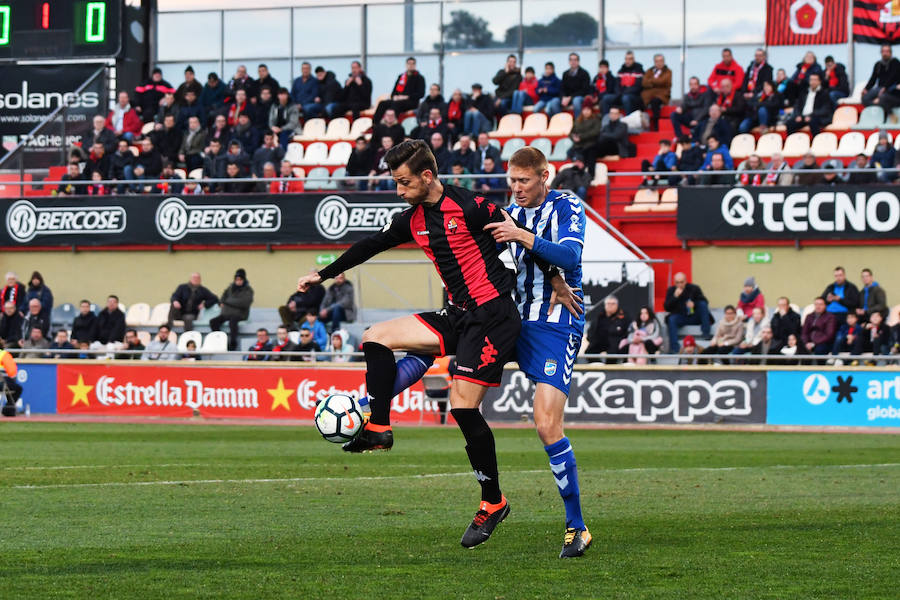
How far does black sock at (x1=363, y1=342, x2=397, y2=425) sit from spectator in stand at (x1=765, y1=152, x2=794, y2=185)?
57.7 feet

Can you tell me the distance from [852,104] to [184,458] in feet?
54.9

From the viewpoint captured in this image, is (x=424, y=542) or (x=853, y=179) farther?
(x=853, y=179)

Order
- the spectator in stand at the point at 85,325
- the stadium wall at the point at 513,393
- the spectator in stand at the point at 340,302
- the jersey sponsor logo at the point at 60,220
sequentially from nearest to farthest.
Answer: the stadium wall at the point at 513,393
the spectator in stand at the point at 340,302
the spectator in stand at the point at 85,325
the jersey sponsor logo at the point at 60,220

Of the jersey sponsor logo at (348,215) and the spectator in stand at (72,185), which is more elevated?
the spectator in stand at (72,185)

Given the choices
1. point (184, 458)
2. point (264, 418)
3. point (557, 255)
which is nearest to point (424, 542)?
point (557, 255)

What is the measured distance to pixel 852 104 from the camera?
1027 inches

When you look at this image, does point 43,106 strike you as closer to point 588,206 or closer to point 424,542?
point 588,206

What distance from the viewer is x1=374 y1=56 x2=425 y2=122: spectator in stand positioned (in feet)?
92.8

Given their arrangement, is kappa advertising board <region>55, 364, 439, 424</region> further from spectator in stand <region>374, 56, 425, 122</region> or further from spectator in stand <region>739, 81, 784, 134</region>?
spectator in stand <region>739, 81, 784, 134</region>

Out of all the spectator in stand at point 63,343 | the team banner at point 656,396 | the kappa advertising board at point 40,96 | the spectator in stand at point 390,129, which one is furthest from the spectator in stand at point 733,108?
the kappa advertising board at point 40,96

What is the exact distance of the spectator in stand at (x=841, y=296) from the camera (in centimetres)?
2119

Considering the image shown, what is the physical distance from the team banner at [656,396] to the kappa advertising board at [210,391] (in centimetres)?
180

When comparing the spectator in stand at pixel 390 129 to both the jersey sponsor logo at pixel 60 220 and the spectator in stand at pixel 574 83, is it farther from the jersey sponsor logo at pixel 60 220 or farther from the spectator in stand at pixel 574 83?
the jersey sponsor logo at pixel 60 220

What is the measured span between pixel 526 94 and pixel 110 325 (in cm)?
981
